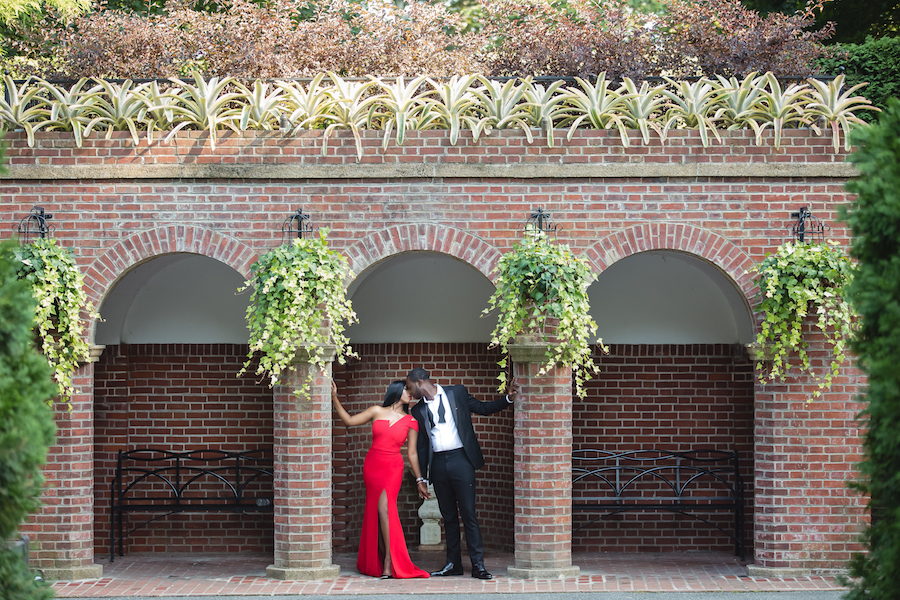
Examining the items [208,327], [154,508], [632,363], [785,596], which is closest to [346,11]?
[208,327]

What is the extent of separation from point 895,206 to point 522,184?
142 inches

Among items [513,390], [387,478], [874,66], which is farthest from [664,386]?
[874,66]

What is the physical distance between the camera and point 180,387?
876cm

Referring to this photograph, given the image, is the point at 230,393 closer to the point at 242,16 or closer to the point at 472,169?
the point at 472,169

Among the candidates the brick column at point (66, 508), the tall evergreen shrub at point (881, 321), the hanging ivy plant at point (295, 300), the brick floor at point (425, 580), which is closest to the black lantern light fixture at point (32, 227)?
the brick column at point (66, 508)

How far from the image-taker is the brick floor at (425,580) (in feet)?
22.9

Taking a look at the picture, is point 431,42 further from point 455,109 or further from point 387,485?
point 387,485

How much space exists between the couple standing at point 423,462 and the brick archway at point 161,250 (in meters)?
1.40

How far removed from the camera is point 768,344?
7.20m

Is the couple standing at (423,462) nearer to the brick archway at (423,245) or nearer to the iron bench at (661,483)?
the brick archway at (423,245)

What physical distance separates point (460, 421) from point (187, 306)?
3216 millimetres

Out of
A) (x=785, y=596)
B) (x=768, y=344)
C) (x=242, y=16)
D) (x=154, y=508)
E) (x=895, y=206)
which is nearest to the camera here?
(x=895, y=206)

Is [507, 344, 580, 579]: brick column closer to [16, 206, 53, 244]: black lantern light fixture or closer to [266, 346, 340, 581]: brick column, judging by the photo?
[266, 346, 340, 581]: brick column

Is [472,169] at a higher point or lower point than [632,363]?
higher
